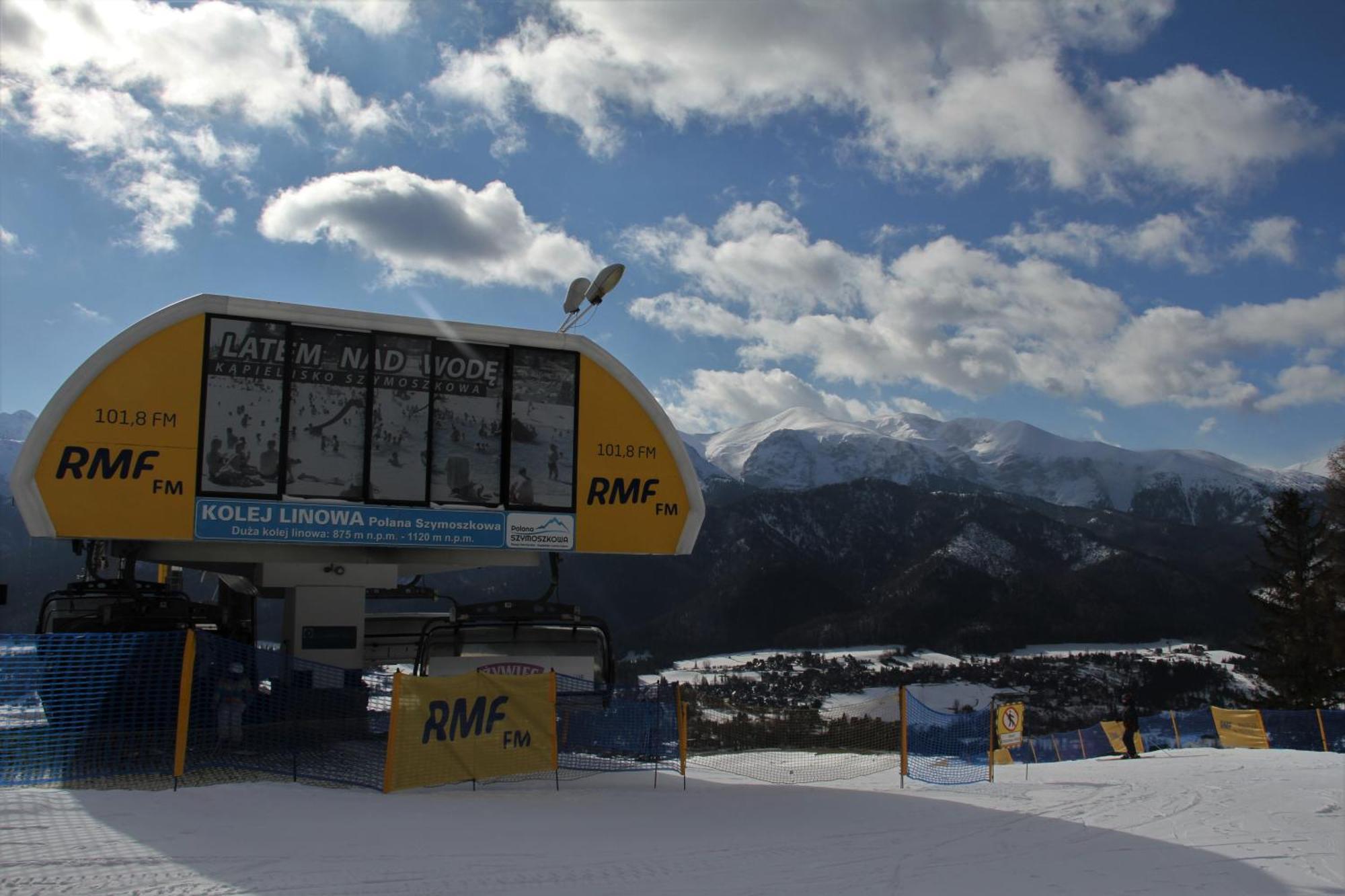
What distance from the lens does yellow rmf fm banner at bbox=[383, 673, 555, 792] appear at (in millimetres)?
12383

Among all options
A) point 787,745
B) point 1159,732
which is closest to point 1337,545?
point 1159,732

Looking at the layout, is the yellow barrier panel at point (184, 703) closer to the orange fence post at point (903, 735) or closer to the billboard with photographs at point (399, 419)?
the billboard with photographs at point (399, 419)

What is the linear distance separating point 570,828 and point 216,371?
9491mm

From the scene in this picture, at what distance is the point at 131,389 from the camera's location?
1562 centimetres

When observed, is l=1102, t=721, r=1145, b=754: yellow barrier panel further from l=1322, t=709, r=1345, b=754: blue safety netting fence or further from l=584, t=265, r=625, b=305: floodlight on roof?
l=584, t=265, r=625, b=305: floodlight on roof

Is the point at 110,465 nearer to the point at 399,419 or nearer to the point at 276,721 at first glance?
the point at 399,419

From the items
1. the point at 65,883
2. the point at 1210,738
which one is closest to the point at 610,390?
the point at 65,883

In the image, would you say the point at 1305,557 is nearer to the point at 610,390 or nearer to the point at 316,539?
the point at 610,390

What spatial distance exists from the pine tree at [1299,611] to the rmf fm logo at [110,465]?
47.6 metres

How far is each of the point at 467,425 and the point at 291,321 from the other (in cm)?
324

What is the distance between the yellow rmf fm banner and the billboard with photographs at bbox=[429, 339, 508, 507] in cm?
480

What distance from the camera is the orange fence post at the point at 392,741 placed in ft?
39.8

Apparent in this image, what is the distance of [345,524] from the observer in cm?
1659

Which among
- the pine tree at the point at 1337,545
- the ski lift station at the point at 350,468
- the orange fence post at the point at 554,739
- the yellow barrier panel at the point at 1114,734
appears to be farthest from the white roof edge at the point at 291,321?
the pine tree at the point at 1337,545
